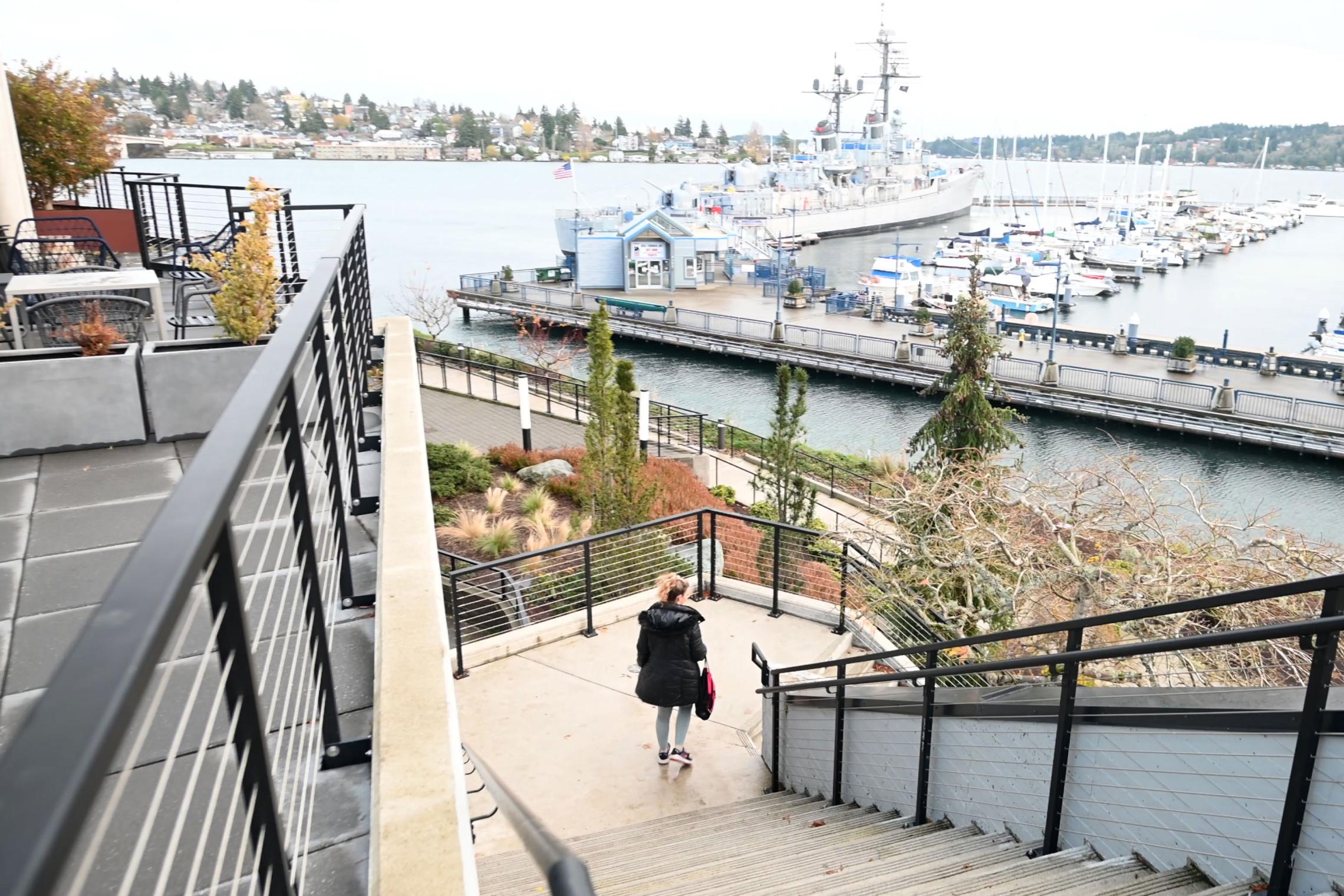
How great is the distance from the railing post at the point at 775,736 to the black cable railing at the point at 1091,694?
0.05 feet

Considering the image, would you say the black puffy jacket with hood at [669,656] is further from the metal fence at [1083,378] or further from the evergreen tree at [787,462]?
the metal fence at [1083,378]

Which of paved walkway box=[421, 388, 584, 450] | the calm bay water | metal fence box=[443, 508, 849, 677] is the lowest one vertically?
the calm bay water

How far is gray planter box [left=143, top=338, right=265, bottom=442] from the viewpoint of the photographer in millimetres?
4852

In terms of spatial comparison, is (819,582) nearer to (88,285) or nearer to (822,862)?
(822,862)

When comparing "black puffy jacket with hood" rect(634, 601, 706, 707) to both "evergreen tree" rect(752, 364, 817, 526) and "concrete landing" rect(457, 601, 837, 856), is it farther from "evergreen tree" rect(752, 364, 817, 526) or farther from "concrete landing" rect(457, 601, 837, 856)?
"evergreen tree" rect(752, 364, 817, 526)

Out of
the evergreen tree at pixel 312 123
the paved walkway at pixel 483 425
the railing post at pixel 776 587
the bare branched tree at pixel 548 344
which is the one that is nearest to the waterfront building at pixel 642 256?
the bare branched tree at pixel 548 344

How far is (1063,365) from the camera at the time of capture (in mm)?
38656

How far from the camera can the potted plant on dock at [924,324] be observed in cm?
4819

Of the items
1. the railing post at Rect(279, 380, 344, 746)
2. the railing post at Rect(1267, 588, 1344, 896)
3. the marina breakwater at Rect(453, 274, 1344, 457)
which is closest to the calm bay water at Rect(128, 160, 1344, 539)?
the marina breakwater at Rect(453, 274, 1344, 457)

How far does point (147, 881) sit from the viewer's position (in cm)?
198

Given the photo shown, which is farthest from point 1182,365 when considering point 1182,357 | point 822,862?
point 822,862

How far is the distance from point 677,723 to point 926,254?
94228 mm

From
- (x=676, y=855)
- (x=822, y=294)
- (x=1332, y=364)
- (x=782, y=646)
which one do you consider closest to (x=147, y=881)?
(x=676, y=855)

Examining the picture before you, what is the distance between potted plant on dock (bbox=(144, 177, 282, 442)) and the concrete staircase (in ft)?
9.63
